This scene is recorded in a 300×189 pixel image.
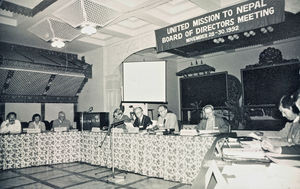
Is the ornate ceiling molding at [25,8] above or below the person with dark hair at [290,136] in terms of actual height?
above

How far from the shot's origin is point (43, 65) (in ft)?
26.0

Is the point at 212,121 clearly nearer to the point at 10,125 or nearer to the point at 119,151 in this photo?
the point at 119,151

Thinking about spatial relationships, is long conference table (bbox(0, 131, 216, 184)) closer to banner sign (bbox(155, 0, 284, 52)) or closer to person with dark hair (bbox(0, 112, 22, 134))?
person with dark hair (bbox(0, 112, 22, 134))

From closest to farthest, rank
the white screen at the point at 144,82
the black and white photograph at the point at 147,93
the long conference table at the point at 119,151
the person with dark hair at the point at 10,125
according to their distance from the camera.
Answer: the black and white photograph at the point at 147,93
the long conference table at the point at 119,151
the person with dark hair at the point at 10,125
the white screen at the point at 144,82

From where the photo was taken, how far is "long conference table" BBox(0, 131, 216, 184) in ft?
14.3

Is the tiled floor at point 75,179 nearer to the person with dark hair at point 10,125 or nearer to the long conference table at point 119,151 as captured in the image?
the long conference table at point 119,151

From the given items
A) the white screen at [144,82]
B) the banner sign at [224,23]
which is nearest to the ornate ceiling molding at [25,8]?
the banner sign at [224,23]

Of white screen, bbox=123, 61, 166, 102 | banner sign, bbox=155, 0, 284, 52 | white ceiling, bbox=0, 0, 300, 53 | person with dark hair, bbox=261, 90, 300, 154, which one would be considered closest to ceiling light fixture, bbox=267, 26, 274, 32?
white ceiling, bbox=0, 0, 300, 53

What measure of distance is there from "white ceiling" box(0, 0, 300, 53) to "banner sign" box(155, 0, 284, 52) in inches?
27.5

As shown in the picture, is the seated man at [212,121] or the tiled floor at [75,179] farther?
the seated man at [212,121]

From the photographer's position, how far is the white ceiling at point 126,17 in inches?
204

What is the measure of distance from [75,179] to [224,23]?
458 cm

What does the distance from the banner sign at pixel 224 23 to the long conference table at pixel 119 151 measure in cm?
204

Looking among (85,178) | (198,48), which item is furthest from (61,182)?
(198,48)
